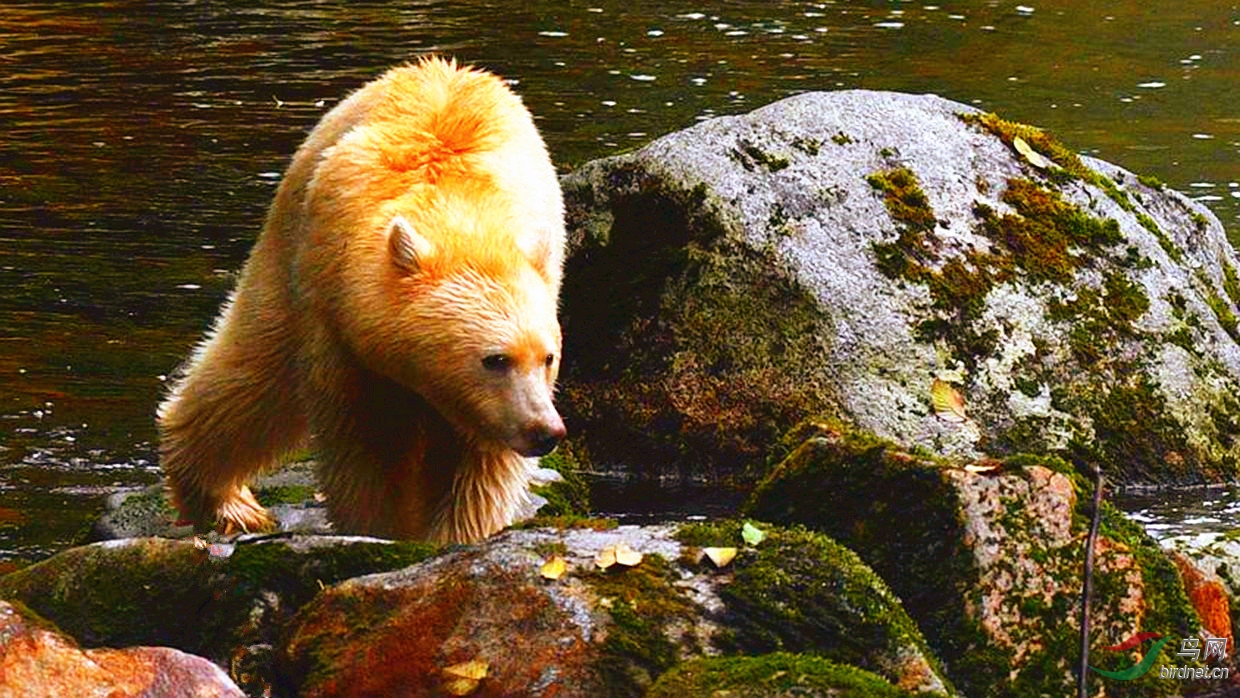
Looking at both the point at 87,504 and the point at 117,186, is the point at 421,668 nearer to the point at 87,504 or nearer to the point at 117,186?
the point at 87,504

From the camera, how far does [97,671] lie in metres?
5.36

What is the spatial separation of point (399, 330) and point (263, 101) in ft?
37.3

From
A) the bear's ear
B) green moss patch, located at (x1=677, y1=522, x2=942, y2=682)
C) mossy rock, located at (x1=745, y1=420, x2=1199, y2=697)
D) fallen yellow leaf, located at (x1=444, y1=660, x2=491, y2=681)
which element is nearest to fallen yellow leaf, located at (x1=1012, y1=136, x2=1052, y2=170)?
mossy rock, located at (x1=745, y1=420, x2=1199, y2=697)

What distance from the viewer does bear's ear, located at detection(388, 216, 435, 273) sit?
6219 mm

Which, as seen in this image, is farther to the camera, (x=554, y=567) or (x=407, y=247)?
(x=407, y=247)

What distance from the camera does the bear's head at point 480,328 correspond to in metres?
6.23

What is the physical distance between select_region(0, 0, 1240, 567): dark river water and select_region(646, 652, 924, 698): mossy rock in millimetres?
3463

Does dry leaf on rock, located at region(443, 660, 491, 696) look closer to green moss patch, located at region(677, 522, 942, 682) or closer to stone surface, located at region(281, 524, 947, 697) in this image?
stone surface, located at region(281, 524, 947, 697)

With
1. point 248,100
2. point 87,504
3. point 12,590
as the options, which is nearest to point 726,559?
point 12,590

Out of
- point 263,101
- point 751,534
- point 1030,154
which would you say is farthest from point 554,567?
point 263,101

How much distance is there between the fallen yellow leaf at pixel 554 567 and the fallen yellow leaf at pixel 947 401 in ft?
10.3

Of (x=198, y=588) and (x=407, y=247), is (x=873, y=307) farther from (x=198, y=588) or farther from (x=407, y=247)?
(x=198, y=588)

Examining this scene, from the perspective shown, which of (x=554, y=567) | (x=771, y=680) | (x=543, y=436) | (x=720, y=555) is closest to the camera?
(x=771, y=680)

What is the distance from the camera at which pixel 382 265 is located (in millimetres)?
6324
